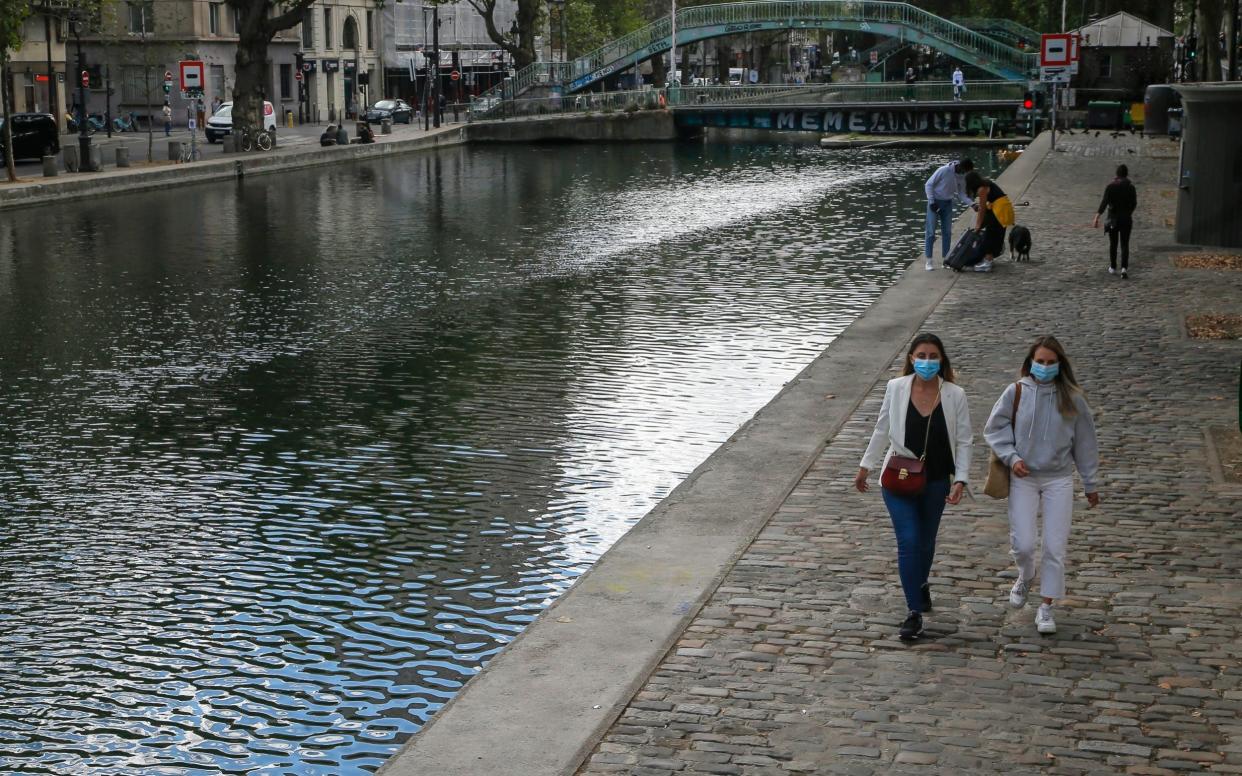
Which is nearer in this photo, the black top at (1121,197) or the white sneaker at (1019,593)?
the white sneaker at (1019,593)

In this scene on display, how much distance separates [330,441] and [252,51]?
41.0 m

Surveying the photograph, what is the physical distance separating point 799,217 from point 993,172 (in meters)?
14.2

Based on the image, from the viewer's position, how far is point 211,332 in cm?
2002

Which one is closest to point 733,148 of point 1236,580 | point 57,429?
point 57,429

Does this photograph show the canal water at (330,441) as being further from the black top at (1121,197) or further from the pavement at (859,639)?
the black top at (1121,197)

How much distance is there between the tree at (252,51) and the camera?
51250mm

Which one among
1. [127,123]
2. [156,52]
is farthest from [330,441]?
[156,52]

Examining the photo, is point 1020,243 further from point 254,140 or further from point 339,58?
point 339,58

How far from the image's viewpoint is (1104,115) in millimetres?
59844

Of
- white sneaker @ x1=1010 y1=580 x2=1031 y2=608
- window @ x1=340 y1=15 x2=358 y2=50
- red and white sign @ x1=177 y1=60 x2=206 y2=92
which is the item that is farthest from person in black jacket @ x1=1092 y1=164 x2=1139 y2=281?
window @ x1=340 y1=15 x2=358 y2=50

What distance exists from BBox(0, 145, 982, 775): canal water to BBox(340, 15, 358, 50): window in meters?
58.8

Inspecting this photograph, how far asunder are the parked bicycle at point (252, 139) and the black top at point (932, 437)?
1841 inches

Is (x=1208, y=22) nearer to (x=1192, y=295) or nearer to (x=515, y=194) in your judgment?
(x=515, y=194)

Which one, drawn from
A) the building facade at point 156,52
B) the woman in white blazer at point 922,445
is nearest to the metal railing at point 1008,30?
the building facade at point 156,52
